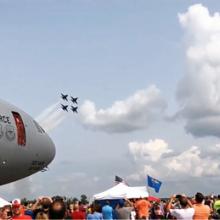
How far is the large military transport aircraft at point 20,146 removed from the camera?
112 ft

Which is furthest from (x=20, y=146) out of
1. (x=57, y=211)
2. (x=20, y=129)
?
(x=57, y=211)

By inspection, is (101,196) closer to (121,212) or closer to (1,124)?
(1,124)


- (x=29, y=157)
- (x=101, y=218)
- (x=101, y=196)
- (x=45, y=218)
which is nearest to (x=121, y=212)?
(x=101, y=218)

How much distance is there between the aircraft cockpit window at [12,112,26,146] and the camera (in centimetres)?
3606

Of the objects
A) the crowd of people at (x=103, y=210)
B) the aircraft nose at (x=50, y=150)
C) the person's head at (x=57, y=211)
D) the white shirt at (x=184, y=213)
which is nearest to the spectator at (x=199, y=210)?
the crowd of people at (x=103, y=210)

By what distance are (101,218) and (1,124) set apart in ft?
55.2

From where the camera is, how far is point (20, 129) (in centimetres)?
3650

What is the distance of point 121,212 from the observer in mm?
18891

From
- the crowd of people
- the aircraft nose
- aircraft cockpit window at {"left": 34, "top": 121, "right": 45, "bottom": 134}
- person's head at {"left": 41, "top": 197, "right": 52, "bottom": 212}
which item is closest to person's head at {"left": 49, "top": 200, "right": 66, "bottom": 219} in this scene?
the crowd of people

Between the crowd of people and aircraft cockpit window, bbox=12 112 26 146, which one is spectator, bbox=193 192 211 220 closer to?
the crowd of people

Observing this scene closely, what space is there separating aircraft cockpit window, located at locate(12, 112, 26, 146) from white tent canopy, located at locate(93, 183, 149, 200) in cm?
638

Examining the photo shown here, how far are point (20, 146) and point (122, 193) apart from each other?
746 cm

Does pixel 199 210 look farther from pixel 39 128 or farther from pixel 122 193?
pixel 39 128

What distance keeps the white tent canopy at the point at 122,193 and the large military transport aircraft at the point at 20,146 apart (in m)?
6.06
